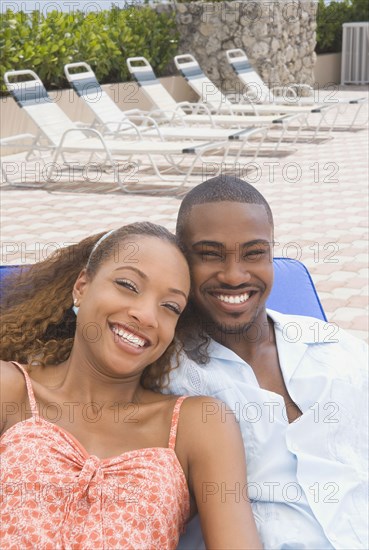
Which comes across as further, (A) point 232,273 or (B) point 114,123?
(B) point 114,123

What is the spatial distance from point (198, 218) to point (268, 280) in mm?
236

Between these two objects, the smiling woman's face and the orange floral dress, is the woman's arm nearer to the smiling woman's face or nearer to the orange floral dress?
the orange floral dress

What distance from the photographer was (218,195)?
224 cm

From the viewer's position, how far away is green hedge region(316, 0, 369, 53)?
20469 mm

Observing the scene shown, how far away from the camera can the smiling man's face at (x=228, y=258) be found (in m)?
2.19

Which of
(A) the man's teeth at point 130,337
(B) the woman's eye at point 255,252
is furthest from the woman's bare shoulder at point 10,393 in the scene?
(B) the woman's eye at point 255,252

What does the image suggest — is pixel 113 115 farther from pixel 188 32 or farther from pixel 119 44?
pixel 188 32

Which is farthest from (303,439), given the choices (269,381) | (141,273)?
(141,273)

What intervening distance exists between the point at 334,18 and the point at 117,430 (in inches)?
796

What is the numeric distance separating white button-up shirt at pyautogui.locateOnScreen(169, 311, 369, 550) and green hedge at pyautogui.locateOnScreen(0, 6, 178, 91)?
30.6 ft

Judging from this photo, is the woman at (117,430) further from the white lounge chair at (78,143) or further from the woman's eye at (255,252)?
the white lounge chair at (78,143)

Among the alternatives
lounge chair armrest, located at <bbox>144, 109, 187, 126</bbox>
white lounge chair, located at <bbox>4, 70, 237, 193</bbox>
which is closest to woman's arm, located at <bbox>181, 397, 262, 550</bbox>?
white lounge chair, located at <bbox>4, 70, 237, 193</bbox>

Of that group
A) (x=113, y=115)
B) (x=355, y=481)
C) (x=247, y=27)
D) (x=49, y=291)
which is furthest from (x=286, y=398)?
(x=247, y=27)

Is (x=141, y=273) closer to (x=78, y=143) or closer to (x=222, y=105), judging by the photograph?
(x=78, y=143)
